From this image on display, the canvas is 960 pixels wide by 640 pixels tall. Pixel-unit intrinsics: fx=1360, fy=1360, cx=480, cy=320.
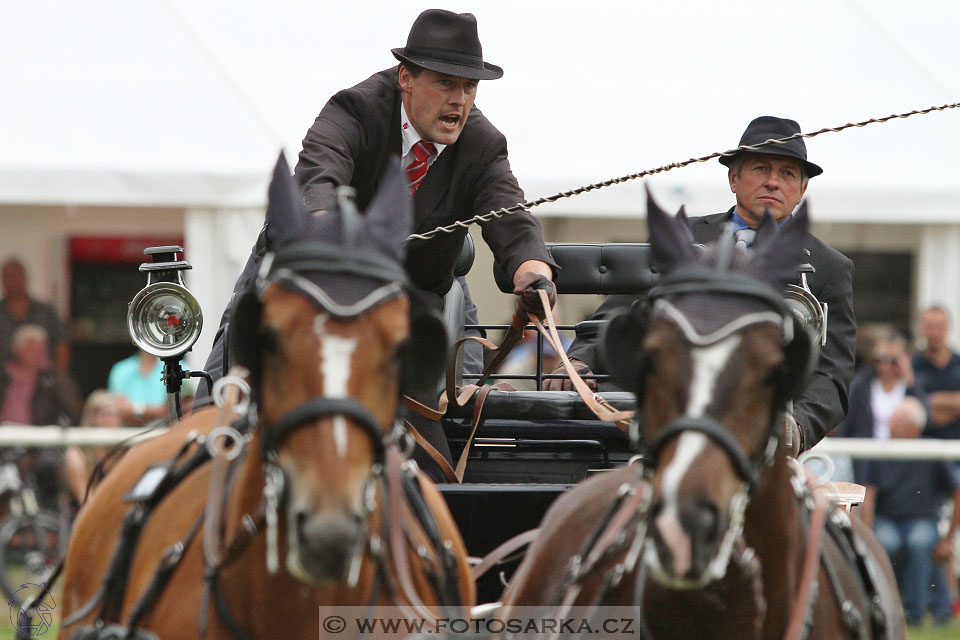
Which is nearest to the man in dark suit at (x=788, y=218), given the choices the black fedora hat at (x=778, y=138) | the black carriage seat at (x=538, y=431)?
the black fedora hat at (x=778, y=138)

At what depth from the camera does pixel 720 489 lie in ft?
8.04

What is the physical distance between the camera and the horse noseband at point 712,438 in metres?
2.45

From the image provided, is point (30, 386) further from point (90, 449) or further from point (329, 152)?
point (329, 152)

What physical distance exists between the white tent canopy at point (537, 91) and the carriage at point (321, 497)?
5.52 m

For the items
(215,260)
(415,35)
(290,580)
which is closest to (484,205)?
(415,35)

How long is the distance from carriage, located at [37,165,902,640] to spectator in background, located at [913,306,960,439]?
17.9 ft

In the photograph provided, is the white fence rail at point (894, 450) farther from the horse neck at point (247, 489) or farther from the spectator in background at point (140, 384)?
the horse neck at point (247, 489)

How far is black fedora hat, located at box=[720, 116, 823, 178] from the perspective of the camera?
178 inches

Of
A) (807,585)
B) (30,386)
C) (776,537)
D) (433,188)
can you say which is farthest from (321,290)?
(30,386)

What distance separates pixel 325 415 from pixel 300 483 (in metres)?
0.13

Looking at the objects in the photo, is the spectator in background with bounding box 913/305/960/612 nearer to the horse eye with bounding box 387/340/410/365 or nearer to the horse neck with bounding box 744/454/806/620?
the horse neck with bounding box 744/454/806/620

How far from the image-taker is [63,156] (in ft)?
29.1

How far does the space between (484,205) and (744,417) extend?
1997 mm

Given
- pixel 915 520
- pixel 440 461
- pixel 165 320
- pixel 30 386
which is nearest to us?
pixel 165 320
